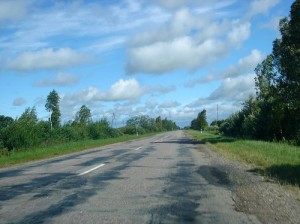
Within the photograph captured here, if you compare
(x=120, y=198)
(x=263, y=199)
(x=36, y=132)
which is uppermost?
(x=36, y=132)

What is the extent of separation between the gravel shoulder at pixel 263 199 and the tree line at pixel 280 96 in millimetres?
18788

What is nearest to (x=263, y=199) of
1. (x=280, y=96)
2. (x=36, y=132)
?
(x=280, y=96)

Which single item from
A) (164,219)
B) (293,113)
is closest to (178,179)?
(164,219)

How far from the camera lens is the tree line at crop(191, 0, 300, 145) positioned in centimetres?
3048

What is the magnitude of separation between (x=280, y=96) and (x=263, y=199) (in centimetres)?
2623

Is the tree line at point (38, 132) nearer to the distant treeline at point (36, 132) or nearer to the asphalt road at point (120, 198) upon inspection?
the distant treeline at point (36, 132)

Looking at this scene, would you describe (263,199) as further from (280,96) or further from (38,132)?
(38,132)

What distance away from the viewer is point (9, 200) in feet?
32.6

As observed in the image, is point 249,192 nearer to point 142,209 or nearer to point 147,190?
point 147,190

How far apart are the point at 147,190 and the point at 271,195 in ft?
10.2

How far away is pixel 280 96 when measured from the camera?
3462 cm

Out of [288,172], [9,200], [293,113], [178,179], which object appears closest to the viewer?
[9,200]

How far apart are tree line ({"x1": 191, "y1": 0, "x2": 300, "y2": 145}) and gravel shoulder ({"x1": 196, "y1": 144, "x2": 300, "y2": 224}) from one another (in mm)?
18788

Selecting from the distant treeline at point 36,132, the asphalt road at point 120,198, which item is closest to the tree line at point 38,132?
the distant treeline at point 36,132
